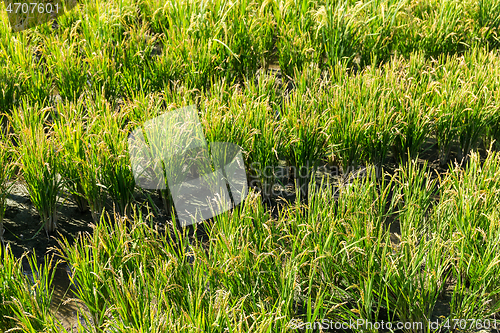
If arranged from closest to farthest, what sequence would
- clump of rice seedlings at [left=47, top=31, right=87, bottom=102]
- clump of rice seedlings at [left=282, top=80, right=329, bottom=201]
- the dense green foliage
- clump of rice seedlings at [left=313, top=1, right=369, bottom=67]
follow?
1. the dense green foliage
2. clump of rice seedlings at [left=282, top=80, right=329, bottom=201]
3. clump of rice seedlings at [left=47, top=31, right=87, bottom=102]
4. clump of rice seedlings at [left=313, top=1, right=369, bottom=67]

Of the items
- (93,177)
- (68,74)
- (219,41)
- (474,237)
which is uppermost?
(219,41)

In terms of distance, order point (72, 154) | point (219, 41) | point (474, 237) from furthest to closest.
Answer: point (219, 41) < point (72, 154) < point (474, 237)

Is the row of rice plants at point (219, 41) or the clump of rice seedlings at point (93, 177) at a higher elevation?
the row of rice plants at point (219, 41)

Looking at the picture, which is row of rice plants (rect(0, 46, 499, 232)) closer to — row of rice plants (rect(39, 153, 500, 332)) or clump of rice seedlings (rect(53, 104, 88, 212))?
clump of rice seedlings (rect(53, 104, 88, 212))

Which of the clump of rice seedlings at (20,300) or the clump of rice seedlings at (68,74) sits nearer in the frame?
the clump of rice seedlings at (20,300)

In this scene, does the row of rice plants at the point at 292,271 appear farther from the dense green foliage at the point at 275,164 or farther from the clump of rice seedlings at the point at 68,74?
the clump of rice seedlings at the point at 68,74

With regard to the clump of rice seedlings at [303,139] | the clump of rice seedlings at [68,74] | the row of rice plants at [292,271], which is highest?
the clump of rice seedlings at [68,74]

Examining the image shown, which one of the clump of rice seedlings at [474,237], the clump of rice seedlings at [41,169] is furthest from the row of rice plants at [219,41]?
the clump of rice seedlings at [474,237]

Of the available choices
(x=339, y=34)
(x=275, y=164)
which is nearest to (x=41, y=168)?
(x=275, y=164)

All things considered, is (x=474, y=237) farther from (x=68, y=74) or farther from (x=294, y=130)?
(x=68, y=74)

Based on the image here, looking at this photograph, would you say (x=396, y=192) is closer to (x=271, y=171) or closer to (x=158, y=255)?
(x=271, y=171)

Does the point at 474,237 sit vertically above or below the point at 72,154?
below

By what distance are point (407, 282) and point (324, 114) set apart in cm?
115

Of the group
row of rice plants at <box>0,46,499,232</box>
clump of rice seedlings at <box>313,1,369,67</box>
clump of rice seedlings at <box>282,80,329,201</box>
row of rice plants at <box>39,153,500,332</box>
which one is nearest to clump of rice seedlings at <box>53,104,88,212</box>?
row of rice plants at <box>0,46,499,232</box>
